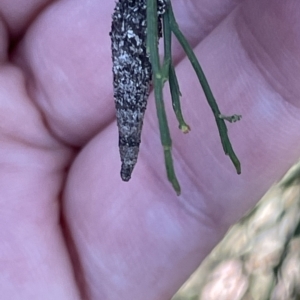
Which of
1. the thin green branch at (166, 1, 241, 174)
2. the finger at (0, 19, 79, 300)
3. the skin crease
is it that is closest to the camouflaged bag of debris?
the skin crease

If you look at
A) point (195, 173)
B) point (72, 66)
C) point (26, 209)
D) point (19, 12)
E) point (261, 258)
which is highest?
point (19, 12)

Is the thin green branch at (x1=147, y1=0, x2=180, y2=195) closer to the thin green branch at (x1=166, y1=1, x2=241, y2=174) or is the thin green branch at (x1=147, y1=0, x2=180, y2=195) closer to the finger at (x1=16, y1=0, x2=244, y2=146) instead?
the thin green branch at (x1=166, y1=1, x2=241, y2=174)

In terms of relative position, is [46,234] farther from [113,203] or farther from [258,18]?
[258,18]

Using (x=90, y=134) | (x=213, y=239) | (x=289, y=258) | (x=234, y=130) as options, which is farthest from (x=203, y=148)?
(x=289, y=258)

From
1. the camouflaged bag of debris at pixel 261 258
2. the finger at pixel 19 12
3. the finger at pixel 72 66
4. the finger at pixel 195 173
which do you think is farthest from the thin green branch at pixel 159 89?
the camouflaged bag of debris at pixel 261 258

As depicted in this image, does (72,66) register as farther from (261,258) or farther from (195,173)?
(261,258)

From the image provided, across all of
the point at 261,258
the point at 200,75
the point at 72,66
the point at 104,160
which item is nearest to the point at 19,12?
the point at 72,66

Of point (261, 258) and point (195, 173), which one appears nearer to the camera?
point (195, 173)

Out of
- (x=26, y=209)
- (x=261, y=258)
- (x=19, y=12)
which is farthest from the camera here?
(x=261, y=258)
